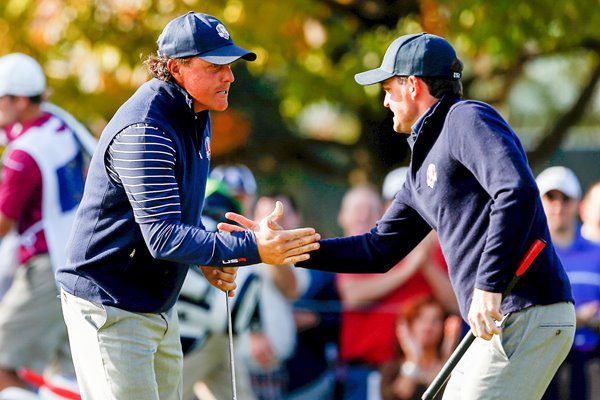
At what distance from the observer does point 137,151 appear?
4.64 m

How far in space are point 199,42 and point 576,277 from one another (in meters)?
4.43

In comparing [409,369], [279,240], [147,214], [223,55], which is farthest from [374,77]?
[409,369]

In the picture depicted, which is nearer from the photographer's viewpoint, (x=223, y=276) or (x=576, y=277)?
(x=223, y=276)

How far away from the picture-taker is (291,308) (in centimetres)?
905

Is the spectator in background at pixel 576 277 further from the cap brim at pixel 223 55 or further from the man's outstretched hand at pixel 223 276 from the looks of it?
the cap brim at pixel 223 55

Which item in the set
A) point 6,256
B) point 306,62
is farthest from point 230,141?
point 6,256

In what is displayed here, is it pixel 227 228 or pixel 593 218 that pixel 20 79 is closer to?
pixel 227 228

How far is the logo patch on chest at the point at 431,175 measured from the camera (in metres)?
4.92

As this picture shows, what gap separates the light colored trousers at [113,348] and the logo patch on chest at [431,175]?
4.19 feet

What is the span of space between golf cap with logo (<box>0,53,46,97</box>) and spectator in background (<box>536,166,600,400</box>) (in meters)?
3.65

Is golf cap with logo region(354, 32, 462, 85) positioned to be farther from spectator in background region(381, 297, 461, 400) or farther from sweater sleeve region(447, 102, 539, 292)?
spectator in background region(381, 297, 461, 400)

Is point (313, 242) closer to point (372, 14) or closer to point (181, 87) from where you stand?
point (181, 87)

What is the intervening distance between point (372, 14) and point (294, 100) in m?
1.12

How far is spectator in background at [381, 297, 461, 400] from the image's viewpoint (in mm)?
8532
